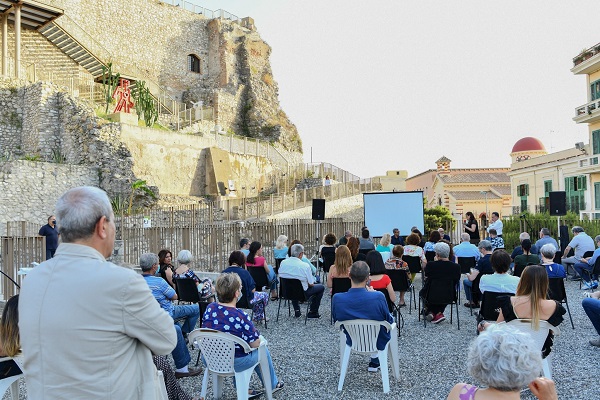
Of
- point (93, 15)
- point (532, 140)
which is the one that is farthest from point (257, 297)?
point (532, 140)

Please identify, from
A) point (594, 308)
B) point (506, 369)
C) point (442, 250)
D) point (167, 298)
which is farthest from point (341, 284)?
point (506, 369)

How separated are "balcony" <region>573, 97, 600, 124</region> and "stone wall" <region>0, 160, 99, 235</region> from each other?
26048 millimetres

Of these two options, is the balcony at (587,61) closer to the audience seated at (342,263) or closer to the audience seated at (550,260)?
the audience seated at (550,260)

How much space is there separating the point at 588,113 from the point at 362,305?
27.9 m

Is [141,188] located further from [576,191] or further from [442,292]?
[576,191]

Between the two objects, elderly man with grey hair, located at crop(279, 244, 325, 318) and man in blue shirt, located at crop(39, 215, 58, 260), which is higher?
man in blue shirt, located at crop(39, 215, 58, 260)

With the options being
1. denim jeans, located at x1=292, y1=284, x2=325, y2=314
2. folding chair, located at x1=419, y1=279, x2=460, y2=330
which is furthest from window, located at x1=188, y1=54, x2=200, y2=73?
folding chair, located at x1=419, y1=279, x2=460, y2=330

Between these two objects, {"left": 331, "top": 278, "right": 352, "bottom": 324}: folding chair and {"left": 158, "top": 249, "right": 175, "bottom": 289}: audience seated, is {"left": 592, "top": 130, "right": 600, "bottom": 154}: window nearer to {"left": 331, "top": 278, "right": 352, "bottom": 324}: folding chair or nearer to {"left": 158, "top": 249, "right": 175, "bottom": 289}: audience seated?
{"left": 331, "top": 278, "right": 352, "bottom": 324}: folding chair

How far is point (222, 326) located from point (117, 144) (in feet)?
63.6

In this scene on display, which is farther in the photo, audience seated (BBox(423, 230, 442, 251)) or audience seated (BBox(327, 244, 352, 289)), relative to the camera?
audience seated (BBox(423, 230, 442, 251))

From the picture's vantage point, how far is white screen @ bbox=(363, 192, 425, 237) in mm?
15469

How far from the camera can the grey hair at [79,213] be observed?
2.00 m

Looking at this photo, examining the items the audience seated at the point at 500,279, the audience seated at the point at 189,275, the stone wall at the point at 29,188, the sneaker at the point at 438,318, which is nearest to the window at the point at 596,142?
the sneaker at the point at 438,318

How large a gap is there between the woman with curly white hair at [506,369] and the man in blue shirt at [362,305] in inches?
102
